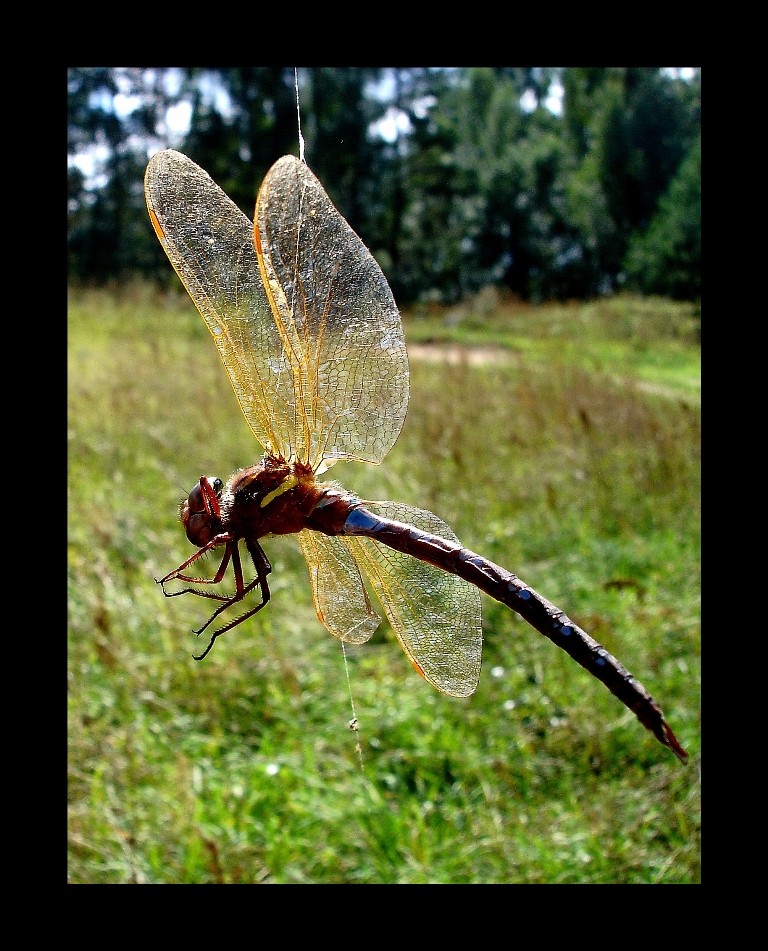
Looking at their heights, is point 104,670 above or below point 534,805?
above

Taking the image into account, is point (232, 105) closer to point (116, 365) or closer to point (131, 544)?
point (116, 365)

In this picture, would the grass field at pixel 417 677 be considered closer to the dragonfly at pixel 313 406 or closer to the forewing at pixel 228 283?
the dragonfly at pixel 313 406

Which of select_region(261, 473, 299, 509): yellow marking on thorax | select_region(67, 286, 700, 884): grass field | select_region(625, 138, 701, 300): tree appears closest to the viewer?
select_region(261, 473, 299, 509): yellow marking on thorax

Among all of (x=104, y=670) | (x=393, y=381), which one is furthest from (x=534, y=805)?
(x=393, y=381)

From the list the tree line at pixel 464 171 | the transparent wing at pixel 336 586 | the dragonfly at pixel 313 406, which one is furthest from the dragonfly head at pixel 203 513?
the tree line at pixel 464 171

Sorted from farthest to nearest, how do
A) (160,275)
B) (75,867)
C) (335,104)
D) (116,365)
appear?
(160,275)
(335,104)
(116,365)
(75,867)

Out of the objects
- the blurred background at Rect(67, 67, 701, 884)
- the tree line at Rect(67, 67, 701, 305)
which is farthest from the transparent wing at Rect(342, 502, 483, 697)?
the tree line at Rect(67, 67, 701, 305)

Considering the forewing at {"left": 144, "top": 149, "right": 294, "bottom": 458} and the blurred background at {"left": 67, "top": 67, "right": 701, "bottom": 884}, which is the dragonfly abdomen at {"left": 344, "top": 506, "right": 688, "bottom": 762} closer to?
the forewing at {"left": 144, "top": 149, "right": 294, "bottom": 458}
